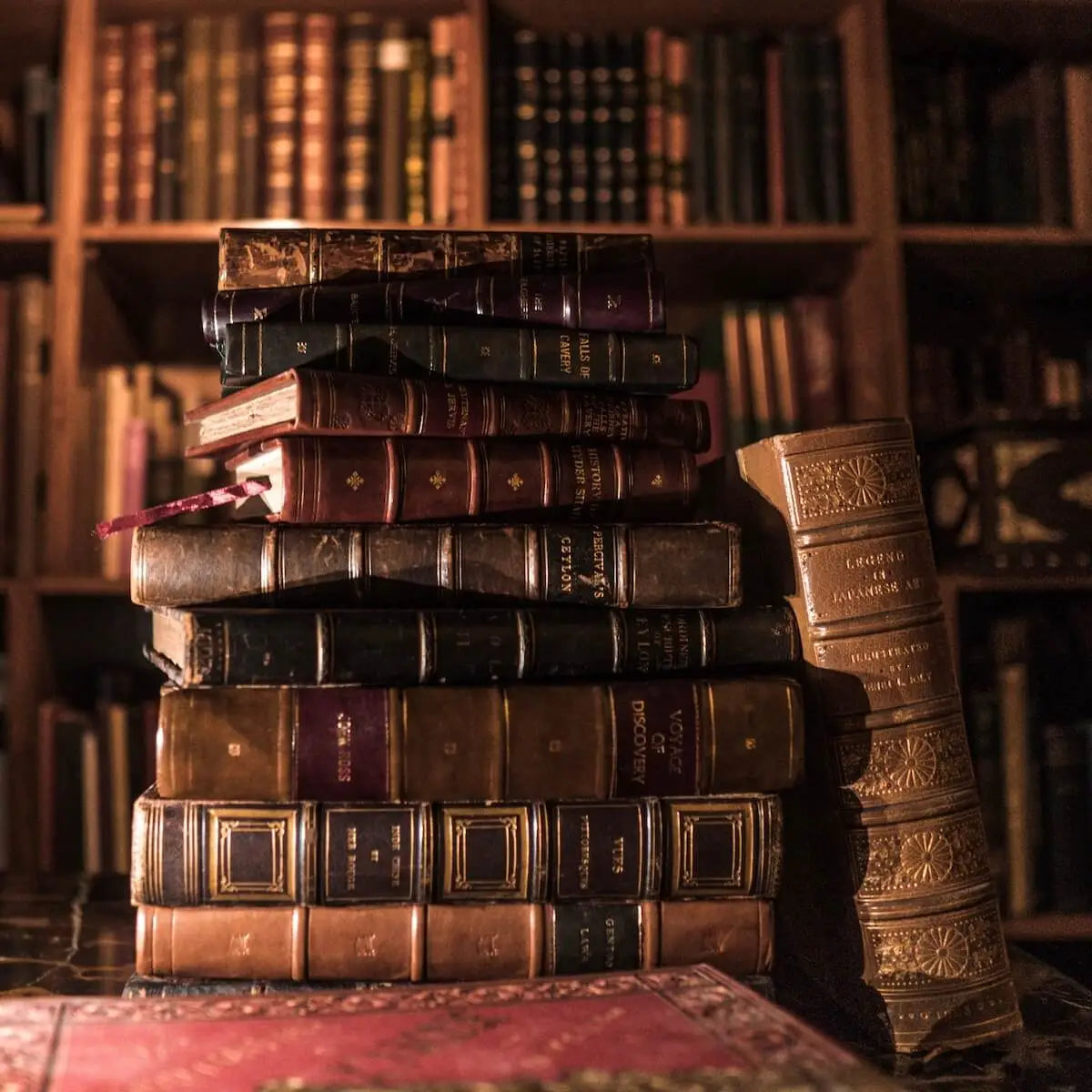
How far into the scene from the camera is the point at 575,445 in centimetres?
75

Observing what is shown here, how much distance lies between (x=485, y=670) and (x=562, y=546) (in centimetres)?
10

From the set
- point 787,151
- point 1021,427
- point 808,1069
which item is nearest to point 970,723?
point 1021,427

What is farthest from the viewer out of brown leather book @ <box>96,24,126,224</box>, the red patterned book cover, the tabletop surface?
brown leather book @ <box>96,24,126,224</box>

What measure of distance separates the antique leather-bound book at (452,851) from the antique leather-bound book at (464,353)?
0.30 meters

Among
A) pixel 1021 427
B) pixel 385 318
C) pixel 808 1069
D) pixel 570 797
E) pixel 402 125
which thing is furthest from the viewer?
pixel 402 125

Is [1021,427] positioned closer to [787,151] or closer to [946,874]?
[787,151]

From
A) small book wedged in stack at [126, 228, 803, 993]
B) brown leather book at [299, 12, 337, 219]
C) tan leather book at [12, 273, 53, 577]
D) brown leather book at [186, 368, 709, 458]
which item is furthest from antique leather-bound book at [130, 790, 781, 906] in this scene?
brown leather book at [299, 12, 337, 219]

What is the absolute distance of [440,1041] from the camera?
52 centimetres

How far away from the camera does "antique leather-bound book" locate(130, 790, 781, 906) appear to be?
2.09 ft

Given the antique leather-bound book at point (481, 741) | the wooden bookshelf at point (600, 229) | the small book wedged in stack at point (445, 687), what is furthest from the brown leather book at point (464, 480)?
the wooden bookshelf at point (600, 229)

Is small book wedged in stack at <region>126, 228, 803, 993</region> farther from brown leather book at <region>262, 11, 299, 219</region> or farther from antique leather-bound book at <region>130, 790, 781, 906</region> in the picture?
brown leather book at <region>262, 11, 299, 219</region>

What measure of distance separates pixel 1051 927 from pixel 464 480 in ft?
3.24

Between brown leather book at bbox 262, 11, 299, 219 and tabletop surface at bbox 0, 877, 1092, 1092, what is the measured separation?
0.85 metres

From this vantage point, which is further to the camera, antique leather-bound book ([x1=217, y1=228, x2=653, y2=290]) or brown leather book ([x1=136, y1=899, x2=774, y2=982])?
antique leather-bound book ([x1=217, y1=228, x2=653, y2=290])
